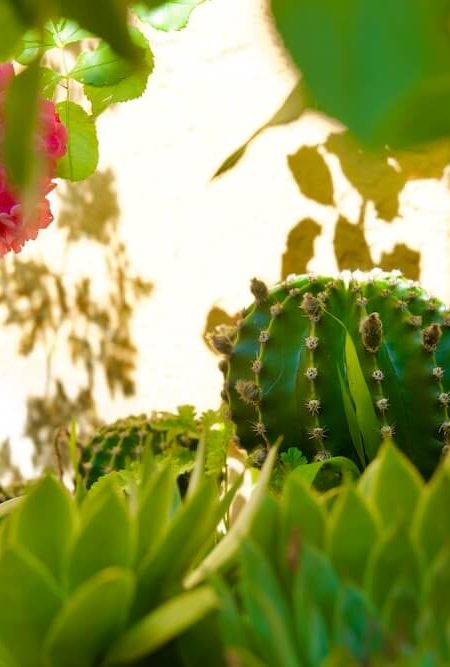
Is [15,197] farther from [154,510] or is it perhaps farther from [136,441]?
[136,441]

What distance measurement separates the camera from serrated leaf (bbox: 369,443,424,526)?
0.78 ft

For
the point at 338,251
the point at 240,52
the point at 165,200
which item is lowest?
the point at 338,251

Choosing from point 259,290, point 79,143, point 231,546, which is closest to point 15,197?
point 79,143

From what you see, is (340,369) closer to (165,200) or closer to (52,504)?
(52,504)

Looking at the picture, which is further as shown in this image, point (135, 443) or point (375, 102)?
point (135, 443)

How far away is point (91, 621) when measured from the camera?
0.66ft

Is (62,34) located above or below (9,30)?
below

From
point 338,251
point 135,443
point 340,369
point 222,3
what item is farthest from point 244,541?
point 222,3

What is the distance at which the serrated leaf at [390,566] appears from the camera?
0.20 meters

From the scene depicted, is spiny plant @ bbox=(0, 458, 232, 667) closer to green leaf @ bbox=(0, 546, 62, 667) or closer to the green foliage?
green leaf @ bbox=(0, 546, 62, 667)

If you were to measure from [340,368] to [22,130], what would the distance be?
61cm

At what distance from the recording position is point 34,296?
1689mm

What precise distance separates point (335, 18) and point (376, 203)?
1.46 meters

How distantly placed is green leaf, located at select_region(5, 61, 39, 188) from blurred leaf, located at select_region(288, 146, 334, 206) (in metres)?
1.43
